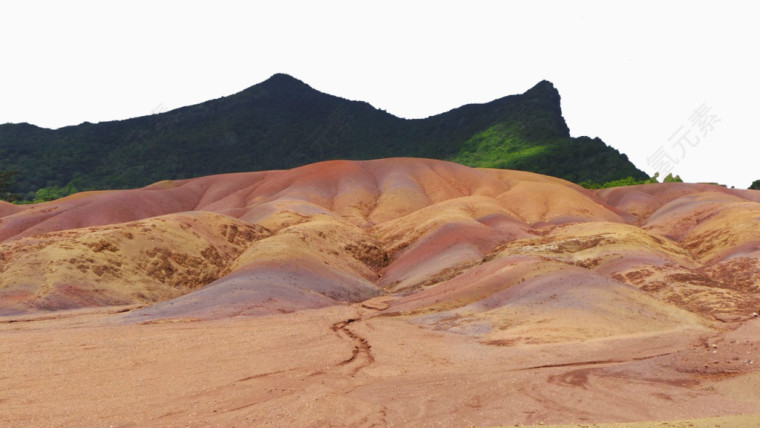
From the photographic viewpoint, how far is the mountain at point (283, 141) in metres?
116

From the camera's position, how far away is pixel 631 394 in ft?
45.5

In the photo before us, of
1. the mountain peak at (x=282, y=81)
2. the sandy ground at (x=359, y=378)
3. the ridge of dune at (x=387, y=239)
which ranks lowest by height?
the sandy ground at (x=359, y=378)

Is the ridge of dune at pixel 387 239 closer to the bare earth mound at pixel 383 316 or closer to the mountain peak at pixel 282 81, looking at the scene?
the bare earth mound at pixel 383 316

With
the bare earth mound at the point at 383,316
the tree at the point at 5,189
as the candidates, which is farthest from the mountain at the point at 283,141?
the bare earth mound at the point at 383,316

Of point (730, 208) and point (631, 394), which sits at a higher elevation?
point (730, 208)

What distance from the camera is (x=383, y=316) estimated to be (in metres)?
28.6

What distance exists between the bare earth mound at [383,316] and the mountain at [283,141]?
56.8 meters

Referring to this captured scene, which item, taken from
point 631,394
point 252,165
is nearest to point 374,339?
point 631,394

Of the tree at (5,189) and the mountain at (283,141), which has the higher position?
the mountain at (283,141)

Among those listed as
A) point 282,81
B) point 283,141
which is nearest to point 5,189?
point 283,141

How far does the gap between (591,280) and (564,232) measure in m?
18.9

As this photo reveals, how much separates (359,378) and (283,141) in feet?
459

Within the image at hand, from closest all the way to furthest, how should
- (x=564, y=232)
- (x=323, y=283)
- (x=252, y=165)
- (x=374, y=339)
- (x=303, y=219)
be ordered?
(x=374, y=339)
(x=323, y=283)
(x=564, y=232)
(x=303, y=219)
(x=252, y=165)

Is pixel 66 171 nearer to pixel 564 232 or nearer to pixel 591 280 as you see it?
pixel 564 232
